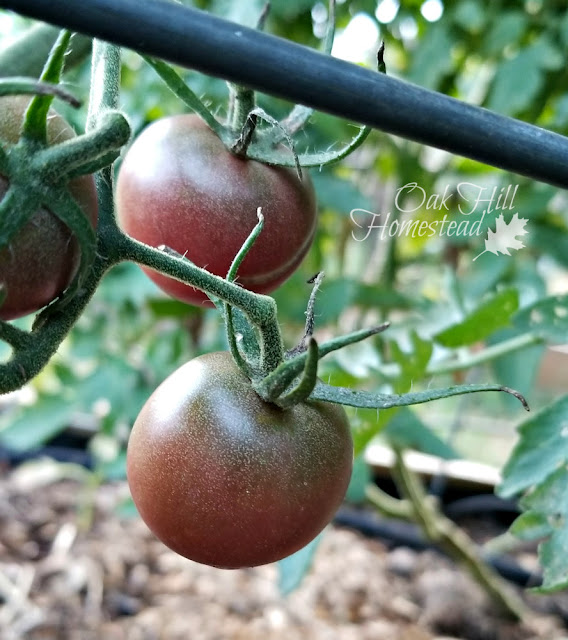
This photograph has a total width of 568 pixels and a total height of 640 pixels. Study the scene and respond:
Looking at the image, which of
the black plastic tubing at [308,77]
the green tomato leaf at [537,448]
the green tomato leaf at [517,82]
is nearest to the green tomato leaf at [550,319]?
the green tomato leaf at [537,448]

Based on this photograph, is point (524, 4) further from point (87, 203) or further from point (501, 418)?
point (501, 418)

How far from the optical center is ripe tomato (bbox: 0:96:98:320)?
24cm

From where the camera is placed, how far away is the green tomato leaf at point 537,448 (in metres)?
0.60

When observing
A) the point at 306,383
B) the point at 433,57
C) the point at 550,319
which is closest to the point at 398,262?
the point at 433,57

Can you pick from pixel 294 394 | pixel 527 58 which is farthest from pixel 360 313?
pixel 294 394

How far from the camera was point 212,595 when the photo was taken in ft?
3.94

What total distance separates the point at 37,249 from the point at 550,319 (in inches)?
23.6

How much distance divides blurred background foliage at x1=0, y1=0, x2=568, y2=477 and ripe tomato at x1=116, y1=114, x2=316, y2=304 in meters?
0.23

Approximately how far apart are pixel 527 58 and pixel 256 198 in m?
0.61

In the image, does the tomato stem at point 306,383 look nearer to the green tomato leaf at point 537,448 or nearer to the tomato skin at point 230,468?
the tomato skin at point 230,468

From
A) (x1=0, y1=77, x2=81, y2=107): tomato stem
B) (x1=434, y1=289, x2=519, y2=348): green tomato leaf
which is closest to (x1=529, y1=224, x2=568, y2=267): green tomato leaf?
(x1=434, y1=289, x2=519, y2=348): green tomato leaf

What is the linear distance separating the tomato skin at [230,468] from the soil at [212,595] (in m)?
0.75

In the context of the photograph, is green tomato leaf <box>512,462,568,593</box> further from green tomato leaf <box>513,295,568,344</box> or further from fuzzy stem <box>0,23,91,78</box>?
fuzzy stem <box>0,23,91,78</box>

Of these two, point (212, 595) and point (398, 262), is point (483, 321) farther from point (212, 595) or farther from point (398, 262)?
point (212, 595)
